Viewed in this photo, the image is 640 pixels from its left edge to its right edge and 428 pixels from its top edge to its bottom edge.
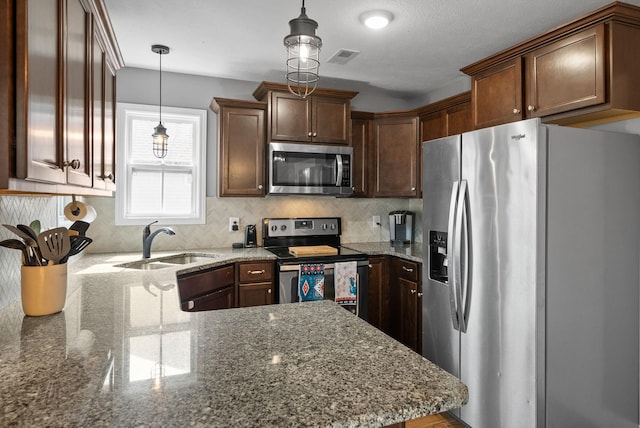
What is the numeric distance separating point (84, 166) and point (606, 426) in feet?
9.10

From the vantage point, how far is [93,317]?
1.45 m

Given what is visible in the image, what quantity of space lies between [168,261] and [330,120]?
1863mm

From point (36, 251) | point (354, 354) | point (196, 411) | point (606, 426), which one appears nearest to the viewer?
point (196, 411)

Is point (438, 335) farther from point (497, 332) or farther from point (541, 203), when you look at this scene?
point (541, 203)

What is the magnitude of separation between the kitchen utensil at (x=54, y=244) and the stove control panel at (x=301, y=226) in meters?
2.35

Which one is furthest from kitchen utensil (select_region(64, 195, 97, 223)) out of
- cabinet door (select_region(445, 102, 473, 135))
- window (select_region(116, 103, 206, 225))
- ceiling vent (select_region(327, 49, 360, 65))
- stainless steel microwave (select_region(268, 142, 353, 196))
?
cabinet door (select_region(445, 102, 473, 135))

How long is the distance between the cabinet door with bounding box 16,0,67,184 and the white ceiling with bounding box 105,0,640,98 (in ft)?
4.63

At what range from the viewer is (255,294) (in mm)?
3150

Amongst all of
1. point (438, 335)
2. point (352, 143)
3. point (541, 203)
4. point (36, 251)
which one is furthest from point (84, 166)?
point (352, 143)

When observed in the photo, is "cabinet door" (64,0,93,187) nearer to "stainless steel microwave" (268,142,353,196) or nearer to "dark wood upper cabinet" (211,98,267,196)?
"dark wood upper cabinet" (211,98,267,196)

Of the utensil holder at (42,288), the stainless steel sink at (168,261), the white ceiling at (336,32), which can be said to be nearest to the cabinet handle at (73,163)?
the utensil holder at (42,288)

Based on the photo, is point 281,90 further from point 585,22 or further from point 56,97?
point 56,97

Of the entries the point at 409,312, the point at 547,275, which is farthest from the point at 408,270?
the point at 547,275

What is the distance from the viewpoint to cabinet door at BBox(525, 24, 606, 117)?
6.77ft
